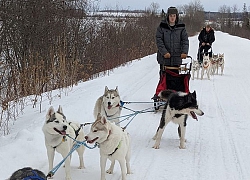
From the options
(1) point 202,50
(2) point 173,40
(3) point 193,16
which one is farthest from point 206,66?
(3) point 193,16

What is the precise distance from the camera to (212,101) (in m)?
7.98

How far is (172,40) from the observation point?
20.9 feet

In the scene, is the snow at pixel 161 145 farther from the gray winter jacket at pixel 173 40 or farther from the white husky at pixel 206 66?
the white husky at pixel 206 66

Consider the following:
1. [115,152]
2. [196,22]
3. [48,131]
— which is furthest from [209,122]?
[196,22]

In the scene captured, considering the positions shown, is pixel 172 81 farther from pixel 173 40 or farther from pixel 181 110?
pixel 181 110

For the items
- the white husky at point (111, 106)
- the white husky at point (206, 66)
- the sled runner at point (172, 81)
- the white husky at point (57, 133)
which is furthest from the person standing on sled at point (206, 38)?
the white husky at point (57, 133)

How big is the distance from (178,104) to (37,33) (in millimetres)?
6325

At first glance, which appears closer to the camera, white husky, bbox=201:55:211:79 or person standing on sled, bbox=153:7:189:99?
person standing on sled, bbox=153:7:189:99

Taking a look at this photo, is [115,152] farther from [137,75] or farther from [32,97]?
[137,75]

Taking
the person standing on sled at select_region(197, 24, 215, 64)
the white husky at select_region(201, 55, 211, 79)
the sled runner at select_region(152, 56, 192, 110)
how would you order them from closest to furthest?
the sled runner at select_region(152, 56, 192, 110)
the white husky at select_region(201, 55, 211, 79)
the person standing on sled at select_region(197, 24, 215, 64)

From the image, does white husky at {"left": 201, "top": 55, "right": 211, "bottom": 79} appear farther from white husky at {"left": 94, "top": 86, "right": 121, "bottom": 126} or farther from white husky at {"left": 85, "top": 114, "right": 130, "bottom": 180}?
white husky at {"left": 85, "top": 114, "right": 130, "bottom": 180}

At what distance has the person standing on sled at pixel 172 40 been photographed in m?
6.28

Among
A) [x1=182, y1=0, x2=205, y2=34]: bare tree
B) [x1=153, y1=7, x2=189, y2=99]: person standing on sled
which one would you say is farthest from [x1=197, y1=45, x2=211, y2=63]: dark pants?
[x1=182, y1=0, x2=205, y2=34]: bare tree

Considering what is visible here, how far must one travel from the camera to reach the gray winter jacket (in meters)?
6.31
